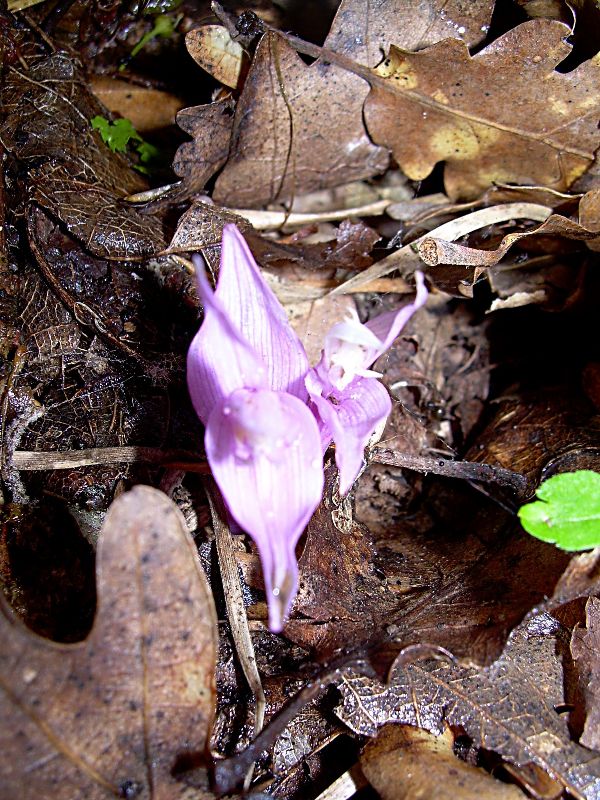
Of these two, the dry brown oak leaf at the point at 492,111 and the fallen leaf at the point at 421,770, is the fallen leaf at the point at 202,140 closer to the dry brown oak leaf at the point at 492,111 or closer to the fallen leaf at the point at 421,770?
the dry brown oak leaf at the point at 492,111

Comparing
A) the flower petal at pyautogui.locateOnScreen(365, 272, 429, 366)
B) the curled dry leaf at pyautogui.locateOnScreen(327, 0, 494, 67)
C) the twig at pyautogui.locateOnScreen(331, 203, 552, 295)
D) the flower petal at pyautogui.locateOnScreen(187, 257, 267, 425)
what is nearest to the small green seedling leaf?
the curled dry leaf at pyautogui.locateOnScreen(327, 0, 494, 67)

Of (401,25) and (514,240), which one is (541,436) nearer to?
(514,240)

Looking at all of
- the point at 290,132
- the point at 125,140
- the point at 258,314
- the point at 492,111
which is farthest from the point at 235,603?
the point at 492,111

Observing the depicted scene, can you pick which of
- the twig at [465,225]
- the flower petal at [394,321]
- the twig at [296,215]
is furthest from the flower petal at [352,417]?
the twig at [296,215]

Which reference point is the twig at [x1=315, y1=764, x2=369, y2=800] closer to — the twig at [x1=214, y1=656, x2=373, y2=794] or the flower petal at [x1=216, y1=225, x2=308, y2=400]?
the twig at [x1=214, y1=656, x2=373, y2=794]

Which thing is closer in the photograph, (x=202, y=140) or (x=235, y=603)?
(x=235, y=603)

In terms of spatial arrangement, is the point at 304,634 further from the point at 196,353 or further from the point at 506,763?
the point at 196,353
